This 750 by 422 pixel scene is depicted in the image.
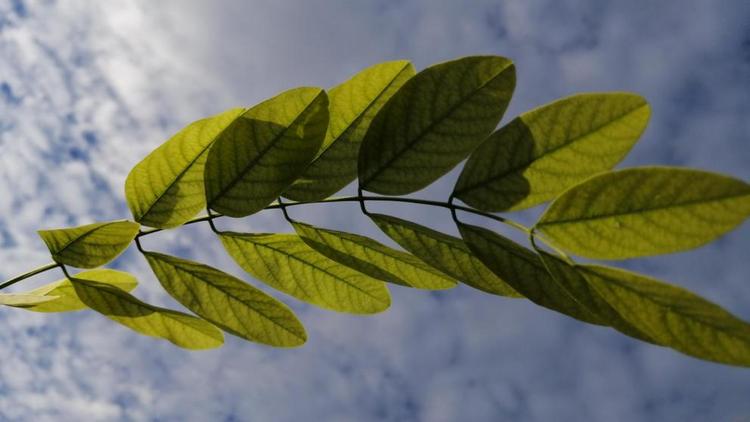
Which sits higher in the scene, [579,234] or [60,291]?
[60,291]

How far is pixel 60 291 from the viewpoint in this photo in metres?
1.80

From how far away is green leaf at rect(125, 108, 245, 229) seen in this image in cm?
141

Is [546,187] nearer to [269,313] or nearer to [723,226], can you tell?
[723,226]

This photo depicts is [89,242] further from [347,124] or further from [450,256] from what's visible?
[450,256]

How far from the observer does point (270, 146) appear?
1330 millimetres

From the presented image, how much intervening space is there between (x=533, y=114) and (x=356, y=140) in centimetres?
35

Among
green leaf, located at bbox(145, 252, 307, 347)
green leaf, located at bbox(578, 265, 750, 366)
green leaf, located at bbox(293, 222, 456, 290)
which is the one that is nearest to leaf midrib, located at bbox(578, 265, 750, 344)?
green leaf, located at bbox(578, 265, 750, 366)

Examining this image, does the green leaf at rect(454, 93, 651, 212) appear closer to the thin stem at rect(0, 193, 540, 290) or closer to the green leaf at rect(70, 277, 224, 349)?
the thin stem at rect(0, 193, 540, 290)

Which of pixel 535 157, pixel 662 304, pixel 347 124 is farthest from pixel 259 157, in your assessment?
pixel 662 304

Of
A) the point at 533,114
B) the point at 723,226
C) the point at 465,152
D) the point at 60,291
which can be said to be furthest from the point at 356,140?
the point at 60,291

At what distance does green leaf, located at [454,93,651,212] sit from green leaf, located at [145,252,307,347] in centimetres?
59

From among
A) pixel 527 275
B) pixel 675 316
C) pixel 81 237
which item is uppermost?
pixel 81 237

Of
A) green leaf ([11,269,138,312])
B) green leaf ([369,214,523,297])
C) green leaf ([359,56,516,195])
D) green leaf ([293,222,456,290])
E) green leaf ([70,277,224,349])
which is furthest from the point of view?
green leaf ([11,269,138,312])

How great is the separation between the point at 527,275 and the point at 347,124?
0.46 metres
